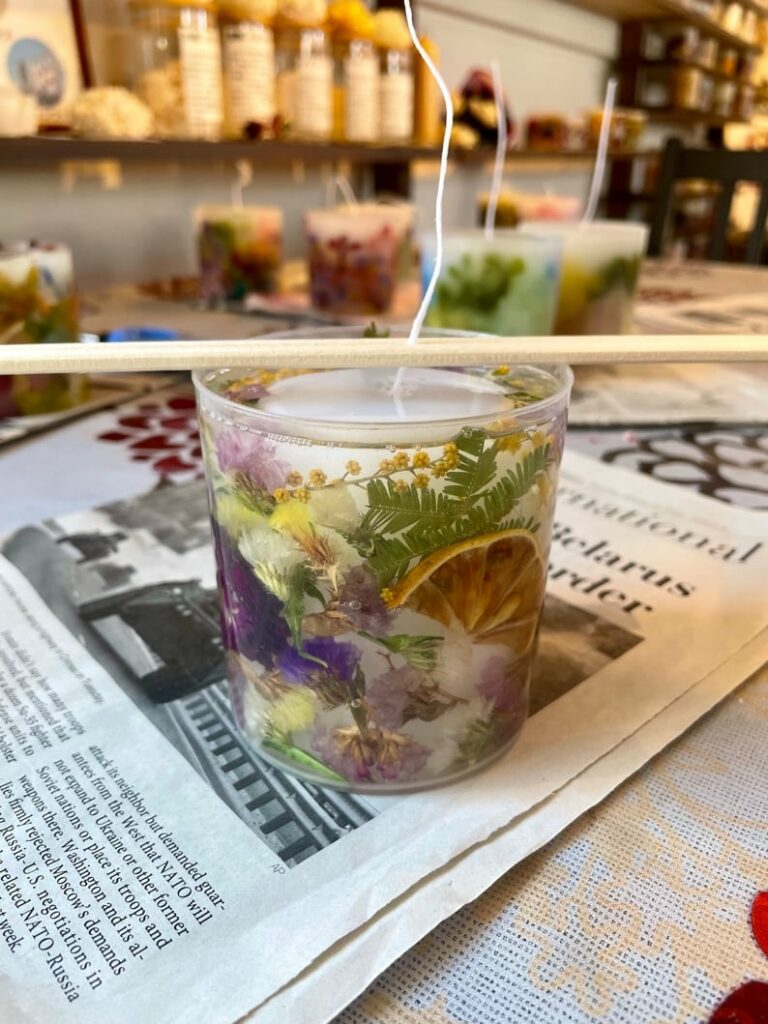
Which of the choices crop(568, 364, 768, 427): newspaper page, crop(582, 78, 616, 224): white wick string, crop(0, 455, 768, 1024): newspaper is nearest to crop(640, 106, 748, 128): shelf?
crop(582, 78, 616, 224): white wick string

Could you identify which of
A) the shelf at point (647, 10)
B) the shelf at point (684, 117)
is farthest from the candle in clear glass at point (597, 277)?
the shelf at point (684, 117)

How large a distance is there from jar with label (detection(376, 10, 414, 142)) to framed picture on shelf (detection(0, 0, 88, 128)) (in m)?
0.39

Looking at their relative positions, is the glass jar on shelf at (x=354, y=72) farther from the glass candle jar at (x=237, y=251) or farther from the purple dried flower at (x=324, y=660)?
the purple dried flower at (x=324, y=660)

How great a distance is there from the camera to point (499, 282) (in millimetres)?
581

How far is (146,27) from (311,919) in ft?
3.03

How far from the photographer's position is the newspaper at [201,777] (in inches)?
8.0

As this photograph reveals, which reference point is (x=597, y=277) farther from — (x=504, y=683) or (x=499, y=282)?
(x=504, y=683)

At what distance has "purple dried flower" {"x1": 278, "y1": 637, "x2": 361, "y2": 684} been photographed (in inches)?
9.3

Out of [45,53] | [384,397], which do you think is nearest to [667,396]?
[384,397]

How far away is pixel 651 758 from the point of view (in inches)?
10.7

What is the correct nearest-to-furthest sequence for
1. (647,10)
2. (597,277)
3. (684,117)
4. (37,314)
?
(37,314) → (597,277) → (647,10) → (684,117)

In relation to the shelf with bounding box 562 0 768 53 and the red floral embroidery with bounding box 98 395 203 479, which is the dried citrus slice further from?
the shelf with bounding box 562 0 768 53

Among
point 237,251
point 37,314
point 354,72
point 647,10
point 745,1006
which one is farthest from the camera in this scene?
point 647,10

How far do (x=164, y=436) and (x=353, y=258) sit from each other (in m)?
0.33
